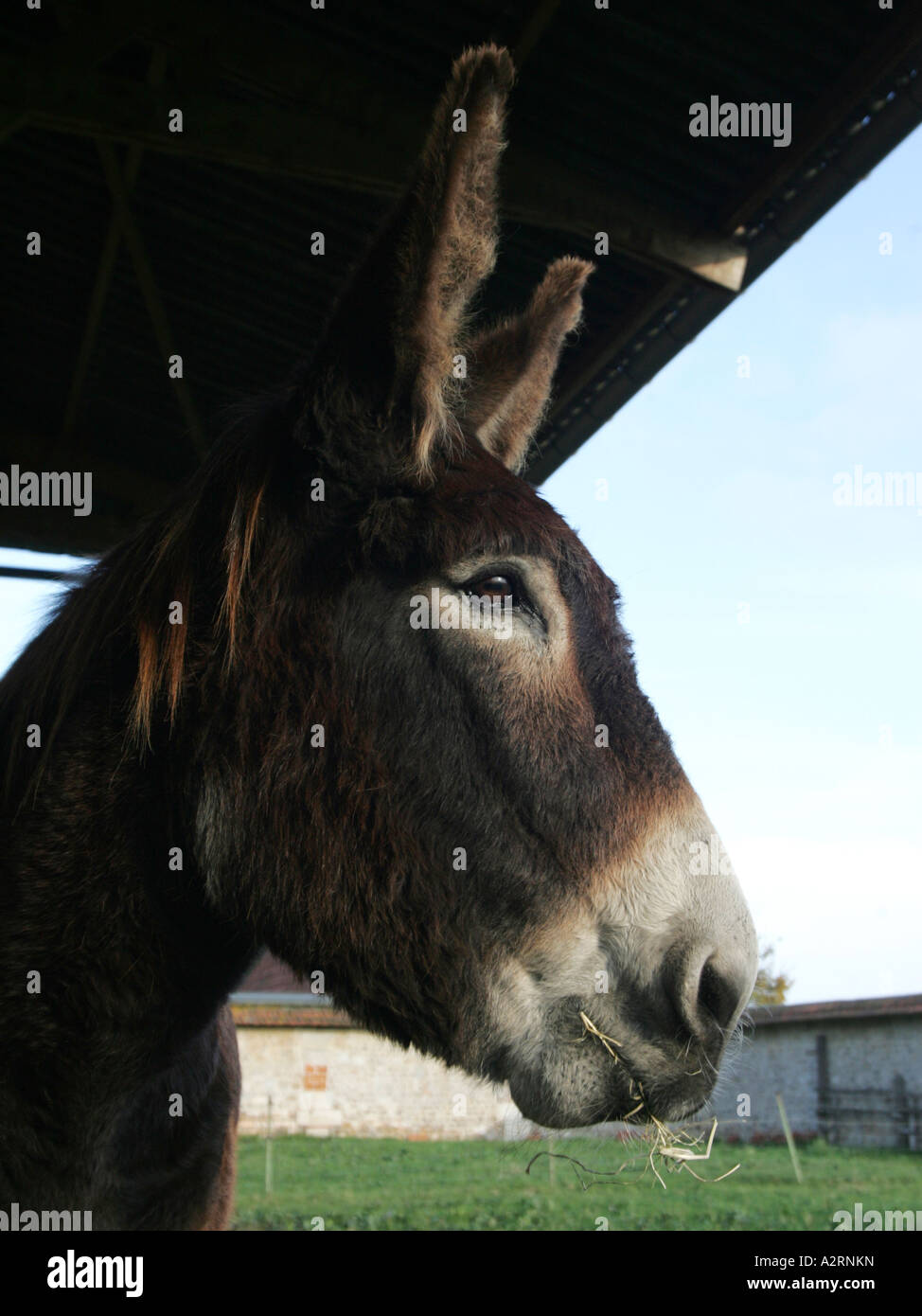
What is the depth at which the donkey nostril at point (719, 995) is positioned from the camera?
156cm

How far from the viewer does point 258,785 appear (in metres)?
1.73

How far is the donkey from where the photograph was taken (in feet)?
5.36

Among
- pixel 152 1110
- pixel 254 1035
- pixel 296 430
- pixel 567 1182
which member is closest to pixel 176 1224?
pixel 152 1110

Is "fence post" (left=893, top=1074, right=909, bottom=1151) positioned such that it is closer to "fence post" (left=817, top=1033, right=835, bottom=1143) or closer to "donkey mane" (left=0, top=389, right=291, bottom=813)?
"fence post" (left=817, top=1033, right=835, bottom=1143)

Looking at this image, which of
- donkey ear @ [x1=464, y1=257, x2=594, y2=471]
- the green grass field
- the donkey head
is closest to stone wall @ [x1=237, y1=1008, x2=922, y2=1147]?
the green grass field

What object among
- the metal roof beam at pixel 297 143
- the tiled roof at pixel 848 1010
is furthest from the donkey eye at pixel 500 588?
the tiled roof at pixel 848 1010

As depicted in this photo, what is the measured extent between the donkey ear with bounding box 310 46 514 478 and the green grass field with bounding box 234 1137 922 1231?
544 centimetres

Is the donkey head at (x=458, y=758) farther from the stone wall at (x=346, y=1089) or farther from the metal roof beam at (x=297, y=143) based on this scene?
the stone wall at (x=346, y=1089)

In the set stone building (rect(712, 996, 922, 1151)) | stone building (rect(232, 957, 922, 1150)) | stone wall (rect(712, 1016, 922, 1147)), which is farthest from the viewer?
stone building (rect(232, 957, 922, 1150))

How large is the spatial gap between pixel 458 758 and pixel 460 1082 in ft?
61.5

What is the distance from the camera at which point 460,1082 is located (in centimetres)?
1873

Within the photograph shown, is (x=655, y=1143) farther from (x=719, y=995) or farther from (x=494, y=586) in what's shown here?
(x=494, y=586)

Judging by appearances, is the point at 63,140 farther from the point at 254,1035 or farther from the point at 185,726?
the point at 254,1035

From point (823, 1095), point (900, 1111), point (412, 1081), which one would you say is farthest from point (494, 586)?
point (823, 1095)
